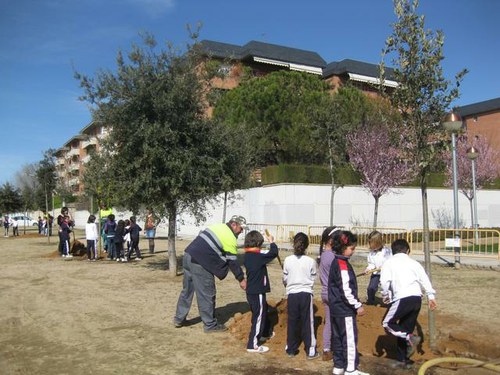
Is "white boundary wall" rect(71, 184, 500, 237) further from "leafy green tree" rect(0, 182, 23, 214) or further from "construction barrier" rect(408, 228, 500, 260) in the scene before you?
"leafy green tree" rect(0, 182, 23, 214)

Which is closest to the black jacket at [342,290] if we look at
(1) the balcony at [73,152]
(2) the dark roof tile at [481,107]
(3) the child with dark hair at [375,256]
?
(3) the child with dark hair at [375,256]

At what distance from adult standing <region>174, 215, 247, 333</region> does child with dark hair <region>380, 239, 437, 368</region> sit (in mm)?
2186

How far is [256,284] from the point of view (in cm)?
608

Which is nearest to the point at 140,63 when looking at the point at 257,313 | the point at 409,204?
the point at 257,313

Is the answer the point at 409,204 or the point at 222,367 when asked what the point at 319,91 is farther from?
the point at 222,367

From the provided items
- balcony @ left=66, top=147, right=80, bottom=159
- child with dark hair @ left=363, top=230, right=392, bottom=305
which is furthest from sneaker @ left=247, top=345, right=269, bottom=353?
balcony @ left=66, top=147, right=80, bottom=159

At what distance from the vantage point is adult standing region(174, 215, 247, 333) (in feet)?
22.1

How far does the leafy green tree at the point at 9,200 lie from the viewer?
43750 millimetres

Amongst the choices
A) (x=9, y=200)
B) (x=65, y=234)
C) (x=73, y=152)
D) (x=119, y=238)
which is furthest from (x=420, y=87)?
(x=73, y=152)

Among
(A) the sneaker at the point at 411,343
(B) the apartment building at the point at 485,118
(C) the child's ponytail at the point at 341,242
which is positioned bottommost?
(A) the sneaker at the point at 411,343

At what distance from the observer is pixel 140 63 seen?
11344 millimetres

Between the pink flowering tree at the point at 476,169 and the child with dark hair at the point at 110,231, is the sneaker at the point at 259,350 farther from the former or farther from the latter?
the pink flowering tree at the point at 476,169

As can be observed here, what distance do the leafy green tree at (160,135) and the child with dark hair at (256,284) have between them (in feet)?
17.5

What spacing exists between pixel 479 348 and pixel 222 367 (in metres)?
3.31
